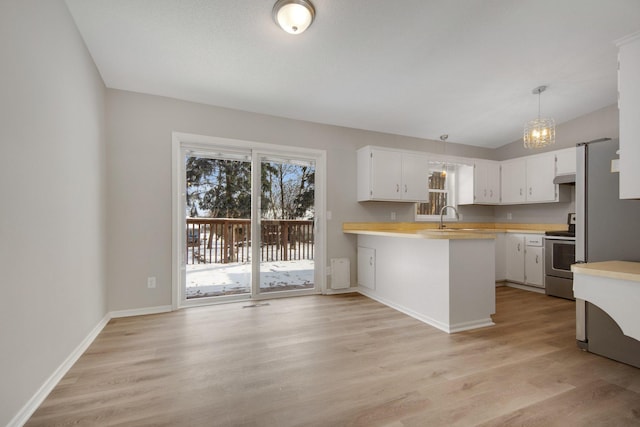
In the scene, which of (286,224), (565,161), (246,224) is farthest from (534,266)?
(246,224)

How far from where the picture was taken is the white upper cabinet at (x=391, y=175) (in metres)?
3.93

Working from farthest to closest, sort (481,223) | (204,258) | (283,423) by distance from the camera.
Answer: (481,223)
(204,258)
(283,423)

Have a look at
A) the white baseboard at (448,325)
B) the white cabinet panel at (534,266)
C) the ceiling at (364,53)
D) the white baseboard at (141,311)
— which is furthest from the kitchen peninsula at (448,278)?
the white baseboard at (141,311)

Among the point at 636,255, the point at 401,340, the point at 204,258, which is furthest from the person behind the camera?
the point at 204,258

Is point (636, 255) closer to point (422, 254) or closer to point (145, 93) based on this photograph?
point (422, 254)

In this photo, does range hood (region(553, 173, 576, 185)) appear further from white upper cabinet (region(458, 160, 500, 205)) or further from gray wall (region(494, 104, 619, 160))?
white upper cabinet (region(458, 160, 500, 205))

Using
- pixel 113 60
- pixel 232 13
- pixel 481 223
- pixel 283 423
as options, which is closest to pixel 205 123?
pixel 113 60

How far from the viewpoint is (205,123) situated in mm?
3387

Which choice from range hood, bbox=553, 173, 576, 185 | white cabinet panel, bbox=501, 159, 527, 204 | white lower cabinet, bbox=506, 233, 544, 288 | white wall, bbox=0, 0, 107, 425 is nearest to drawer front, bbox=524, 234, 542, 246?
white lower cabinet, bbox=506, 233, 544, 288

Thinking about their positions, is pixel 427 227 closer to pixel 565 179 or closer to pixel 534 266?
pixel 534 266

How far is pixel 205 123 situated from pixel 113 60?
3.29ft

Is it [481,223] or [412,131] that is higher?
[412,131]

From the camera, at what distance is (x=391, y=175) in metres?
4.01

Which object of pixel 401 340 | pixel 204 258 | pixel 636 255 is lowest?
pixel 401 340
